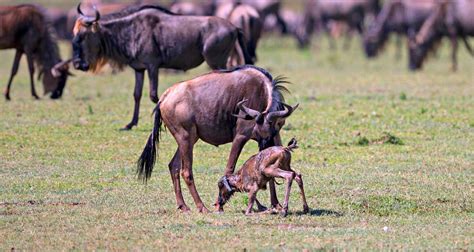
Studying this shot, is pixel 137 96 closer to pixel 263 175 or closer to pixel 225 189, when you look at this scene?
pixel 225 189

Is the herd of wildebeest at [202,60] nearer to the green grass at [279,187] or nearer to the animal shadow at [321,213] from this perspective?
the animal shadow at [321,213]

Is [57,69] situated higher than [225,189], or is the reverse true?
[225,189]

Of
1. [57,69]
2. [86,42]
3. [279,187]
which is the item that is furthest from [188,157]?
[57,69]

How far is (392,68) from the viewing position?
84.5 ft

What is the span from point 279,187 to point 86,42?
4.92 metres

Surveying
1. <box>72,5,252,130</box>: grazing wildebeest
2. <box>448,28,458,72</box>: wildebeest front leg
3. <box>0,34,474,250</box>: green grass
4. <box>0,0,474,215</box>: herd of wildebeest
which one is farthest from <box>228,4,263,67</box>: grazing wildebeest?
<box>448,28,458,72</box>: wildebeest front leg

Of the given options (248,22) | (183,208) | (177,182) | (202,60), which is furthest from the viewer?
(248,22)

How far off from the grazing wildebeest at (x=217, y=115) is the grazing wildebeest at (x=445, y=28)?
50.3 feet

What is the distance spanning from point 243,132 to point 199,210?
0.79 meters

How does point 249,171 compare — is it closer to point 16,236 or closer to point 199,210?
point 199,210

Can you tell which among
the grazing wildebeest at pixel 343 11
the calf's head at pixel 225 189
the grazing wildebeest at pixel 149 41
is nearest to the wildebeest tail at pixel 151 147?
the calf's head at pixel 225 189

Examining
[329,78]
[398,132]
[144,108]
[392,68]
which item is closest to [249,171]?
[398,132]

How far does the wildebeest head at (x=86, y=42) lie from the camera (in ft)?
48.4

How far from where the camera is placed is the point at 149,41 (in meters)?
14.8
